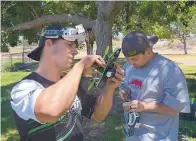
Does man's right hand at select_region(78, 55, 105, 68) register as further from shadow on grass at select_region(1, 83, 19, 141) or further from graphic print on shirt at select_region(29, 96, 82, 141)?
shadow on grass at select_region(1, 83, 19, 141)

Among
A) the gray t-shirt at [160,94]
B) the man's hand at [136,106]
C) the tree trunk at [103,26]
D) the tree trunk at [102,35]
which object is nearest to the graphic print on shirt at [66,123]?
the man's hand at [136,106]

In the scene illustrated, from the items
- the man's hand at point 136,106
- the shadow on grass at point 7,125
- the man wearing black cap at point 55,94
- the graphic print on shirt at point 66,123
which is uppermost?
the man wearing black cap at point 55,94

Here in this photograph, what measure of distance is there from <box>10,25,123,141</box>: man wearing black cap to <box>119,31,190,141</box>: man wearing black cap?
2.17 feet

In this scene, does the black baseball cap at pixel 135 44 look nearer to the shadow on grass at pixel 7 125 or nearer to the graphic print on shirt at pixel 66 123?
the graphic print on shirt at pixel 66 123

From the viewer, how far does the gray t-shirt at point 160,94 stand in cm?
271

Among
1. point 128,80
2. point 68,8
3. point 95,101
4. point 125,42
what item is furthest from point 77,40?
point 68,8

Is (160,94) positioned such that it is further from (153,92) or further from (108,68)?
(108,68)

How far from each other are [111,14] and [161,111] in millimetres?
4263

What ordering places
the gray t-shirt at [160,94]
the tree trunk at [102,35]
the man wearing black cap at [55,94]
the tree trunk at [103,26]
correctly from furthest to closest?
the tree trunk at [102,35] → the tree trunk at [103,26] → the gray t-shirt at [160,94] → the man wearing black cap at [55,94]

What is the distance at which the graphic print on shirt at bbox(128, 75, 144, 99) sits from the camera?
291cm

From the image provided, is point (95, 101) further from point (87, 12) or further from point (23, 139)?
point (87, 12)

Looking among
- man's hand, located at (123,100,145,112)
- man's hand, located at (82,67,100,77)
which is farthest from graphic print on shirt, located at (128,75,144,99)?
man's hand, located at (82,67,100,77)

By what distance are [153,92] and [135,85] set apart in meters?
0.20

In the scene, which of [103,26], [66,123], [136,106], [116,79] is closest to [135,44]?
[136,106]
